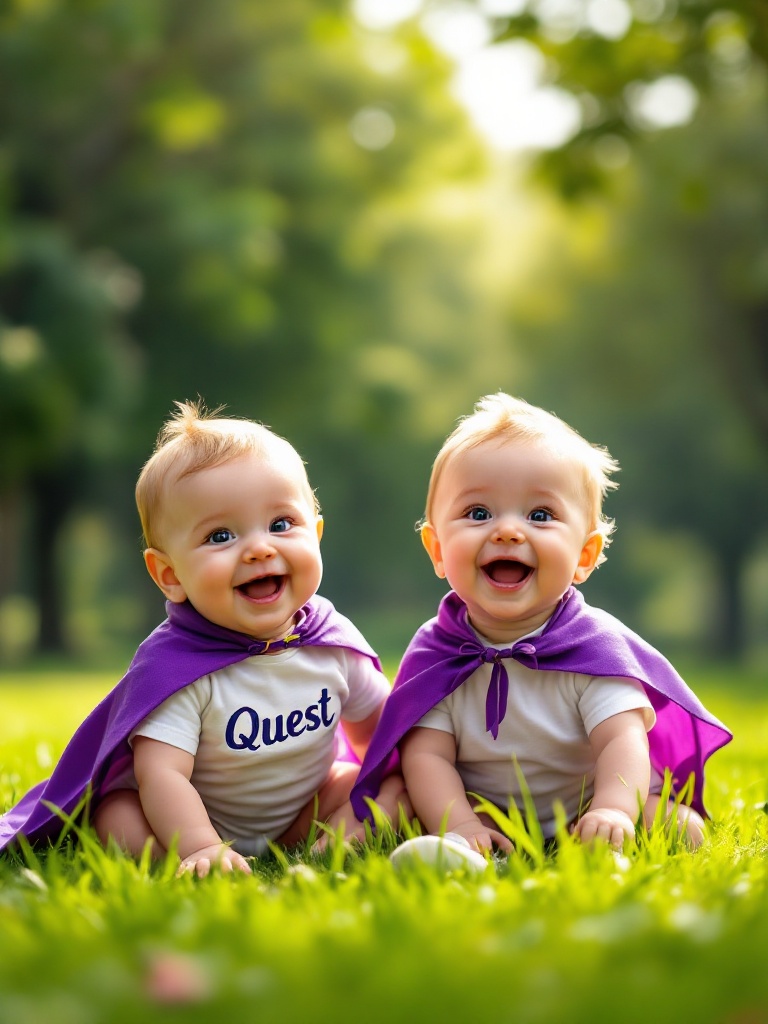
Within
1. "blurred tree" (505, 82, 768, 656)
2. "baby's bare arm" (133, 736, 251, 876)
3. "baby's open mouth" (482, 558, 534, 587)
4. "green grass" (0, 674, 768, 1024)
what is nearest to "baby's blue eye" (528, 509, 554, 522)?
"baby's open mouth" (482, 558, 534, 587)

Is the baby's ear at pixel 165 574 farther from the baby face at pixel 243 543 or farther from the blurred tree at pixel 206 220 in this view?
the blurred tree at pixel 206 220

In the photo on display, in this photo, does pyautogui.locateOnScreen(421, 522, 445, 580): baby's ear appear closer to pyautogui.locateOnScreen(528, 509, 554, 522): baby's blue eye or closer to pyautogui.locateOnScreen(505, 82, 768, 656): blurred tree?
pyautogui.locateOnScreen(528, 509, 554, 522): baby's blue eye

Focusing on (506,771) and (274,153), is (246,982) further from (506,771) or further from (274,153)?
(274,153)

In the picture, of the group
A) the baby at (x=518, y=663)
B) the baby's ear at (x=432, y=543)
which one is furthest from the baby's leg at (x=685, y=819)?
the baby's ear at (x=432, y=543)

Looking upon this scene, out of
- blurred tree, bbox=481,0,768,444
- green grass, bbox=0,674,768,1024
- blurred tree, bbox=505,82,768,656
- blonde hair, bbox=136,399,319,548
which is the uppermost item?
blurred tree, bbox=505,82,768,656

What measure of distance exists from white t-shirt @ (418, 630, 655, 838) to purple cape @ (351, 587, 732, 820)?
0.13 feet

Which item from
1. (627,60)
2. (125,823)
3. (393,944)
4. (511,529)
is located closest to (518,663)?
(511,529)

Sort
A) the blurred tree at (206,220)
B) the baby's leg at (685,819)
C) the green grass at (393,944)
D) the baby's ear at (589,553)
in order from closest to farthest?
the green grass at (393,944), the baby's leg at (685,819), the baby's ear at (589,553), the blurred tree at (206,220)

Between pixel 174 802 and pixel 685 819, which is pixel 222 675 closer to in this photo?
pixel 174 802

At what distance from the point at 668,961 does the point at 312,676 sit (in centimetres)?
152

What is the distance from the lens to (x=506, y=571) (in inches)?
118

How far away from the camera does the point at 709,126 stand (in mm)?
16750

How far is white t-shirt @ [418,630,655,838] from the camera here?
2951 millimetres

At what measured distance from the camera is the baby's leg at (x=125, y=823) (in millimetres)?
2863
